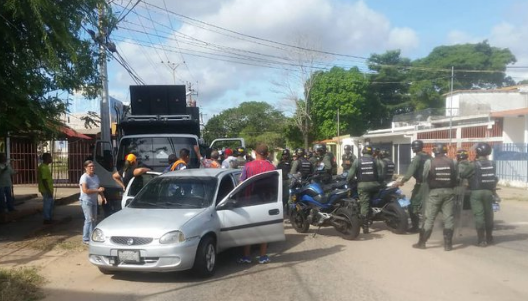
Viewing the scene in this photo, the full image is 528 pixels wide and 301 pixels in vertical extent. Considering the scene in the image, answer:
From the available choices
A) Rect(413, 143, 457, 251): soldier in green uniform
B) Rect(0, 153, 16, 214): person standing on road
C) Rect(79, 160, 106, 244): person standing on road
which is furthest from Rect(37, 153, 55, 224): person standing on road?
Rect(413, 143, 457, 251): soldier in green uniform

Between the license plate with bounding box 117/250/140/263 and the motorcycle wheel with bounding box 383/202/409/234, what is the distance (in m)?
5.81

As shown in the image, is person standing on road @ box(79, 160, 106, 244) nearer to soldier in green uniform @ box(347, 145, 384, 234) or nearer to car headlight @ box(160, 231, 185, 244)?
car headlight @ box(160, 231, 185, 244)

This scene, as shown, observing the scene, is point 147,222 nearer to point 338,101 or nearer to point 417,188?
point 417,188

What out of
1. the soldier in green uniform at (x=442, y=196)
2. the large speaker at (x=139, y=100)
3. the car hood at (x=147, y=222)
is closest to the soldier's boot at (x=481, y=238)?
the soldier in green uniform at (x=442, y=196)

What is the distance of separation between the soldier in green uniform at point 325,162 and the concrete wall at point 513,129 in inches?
503

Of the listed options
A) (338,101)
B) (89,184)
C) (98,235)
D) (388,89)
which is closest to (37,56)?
(89,184)

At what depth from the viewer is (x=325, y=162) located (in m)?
15.0

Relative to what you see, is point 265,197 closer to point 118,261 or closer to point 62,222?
point 118,261

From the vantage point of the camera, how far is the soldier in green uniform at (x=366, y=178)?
1047cm

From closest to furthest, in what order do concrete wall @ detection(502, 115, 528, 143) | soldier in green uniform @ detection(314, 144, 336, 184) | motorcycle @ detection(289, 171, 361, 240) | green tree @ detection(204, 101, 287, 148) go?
motorcycle @ detection(289, 171, 361, 240) → soldier in green uniform @ detection(314, 144, 336, 184) → concrete wall @ detection(502, 115, 528, 143) → green tree @ detection(204, 101, 287, 148)

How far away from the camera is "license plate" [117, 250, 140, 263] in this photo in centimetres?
687

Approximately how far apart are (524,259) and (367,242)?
2739 mm

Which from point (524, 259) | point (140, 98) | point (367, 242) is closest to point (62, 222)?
point (140, 98)

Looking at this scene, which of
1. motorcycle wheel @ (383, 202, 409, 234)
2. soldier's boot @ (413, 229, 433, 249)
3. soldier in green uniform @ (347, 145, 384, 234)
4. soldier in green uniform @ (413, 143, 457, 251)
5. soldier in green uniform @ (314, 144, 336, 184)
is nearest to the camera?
soldier in green uniform @ (413, 143, 457, 251)
